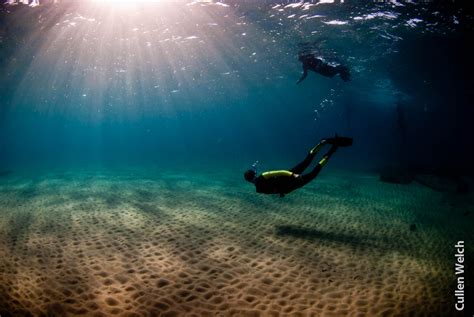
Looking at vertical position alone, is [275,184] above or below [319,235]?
above

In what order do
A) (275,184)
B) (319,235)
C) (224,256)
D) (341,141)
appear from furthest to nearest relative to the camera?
1. (319,235)
2. (341,141)
3. (275,184)
4. (224,256)

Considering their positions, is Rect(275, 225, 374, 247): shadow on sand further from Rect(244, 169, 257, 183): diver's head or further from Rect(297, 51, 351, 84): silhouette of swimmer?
Rect(297, 51, 351, 84): silhouette of swimmer

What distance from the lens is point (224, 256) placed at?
7.56 m

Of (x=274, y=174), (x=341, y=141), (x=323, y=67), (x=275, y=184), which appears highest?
(x=323, y=67)

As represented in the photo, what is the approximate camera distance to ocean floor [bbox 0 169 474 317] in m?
5.48

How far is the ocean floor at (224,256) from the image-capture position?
5.48 meters

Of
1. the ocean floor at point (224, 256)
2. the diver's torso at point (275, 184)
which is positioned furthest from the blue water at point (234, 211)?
the diver's torso at point (275, 184)

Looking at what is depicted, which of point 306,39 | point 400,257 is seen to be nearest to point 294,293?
point 400,257

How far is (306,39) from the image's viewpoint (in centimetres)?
2112

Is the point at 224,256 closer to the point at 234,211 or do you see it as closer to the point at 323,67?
the point at 234,211

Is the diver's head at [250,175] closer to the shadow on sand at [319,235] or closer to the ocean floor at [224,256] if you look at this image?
the ocean floor at [224,256]

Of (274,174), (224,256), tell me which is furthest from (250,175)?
(224,256)

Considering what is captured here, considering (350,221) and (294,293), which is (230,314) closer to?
(294,293)

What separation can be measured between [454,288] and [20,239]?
37.8 feet
